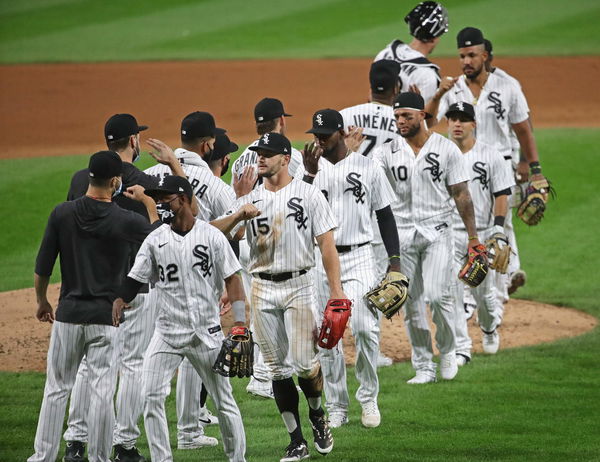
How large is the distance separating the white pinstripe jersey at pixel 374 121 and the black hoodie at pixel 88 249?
2932mm

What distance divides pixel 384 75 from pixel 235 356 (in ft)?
11.8

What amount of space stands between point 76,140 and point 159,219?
13107mm

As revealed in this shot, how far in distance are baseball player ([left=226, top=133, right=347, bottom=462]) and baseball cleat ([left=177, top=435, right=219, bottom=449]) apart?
0.68 metres

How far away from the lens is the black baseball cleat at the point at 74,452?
688 cm

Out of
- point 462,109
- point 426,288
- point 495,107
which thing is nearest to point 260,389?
point 426,288

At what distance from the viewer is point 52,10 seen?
1280 inches

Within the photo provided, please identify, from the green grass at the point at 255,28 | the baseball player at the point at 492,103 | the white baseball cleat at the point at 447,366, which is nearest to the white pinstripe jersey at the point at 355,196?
the white baseball cleat at the point at 447,366

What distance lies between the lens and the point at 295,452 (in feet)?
22.5

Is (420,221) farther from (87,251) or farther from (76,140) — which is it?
(76,140)

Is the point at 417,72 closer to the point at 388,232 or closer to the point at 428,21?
the point at 428,21

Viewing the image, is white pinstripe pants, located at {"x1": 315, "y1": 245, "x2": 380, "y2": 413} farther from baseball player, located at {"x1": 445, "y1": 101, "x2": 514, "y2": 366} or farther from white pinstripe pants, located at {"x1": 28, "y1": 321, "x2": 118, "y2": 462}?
baseball player, located at {"x1": 445, "y1": 101, "x2": 514, "y2": 366}

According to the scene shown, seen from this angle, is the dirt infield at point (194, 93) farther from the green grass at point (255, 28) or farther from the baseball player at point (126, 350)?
the baseball player at point (126, 350)

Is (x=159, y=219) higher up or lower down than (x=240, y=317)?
higher up

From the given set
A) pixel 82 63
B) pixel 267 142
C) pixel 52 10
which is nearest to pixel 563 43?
pixel 82 63
